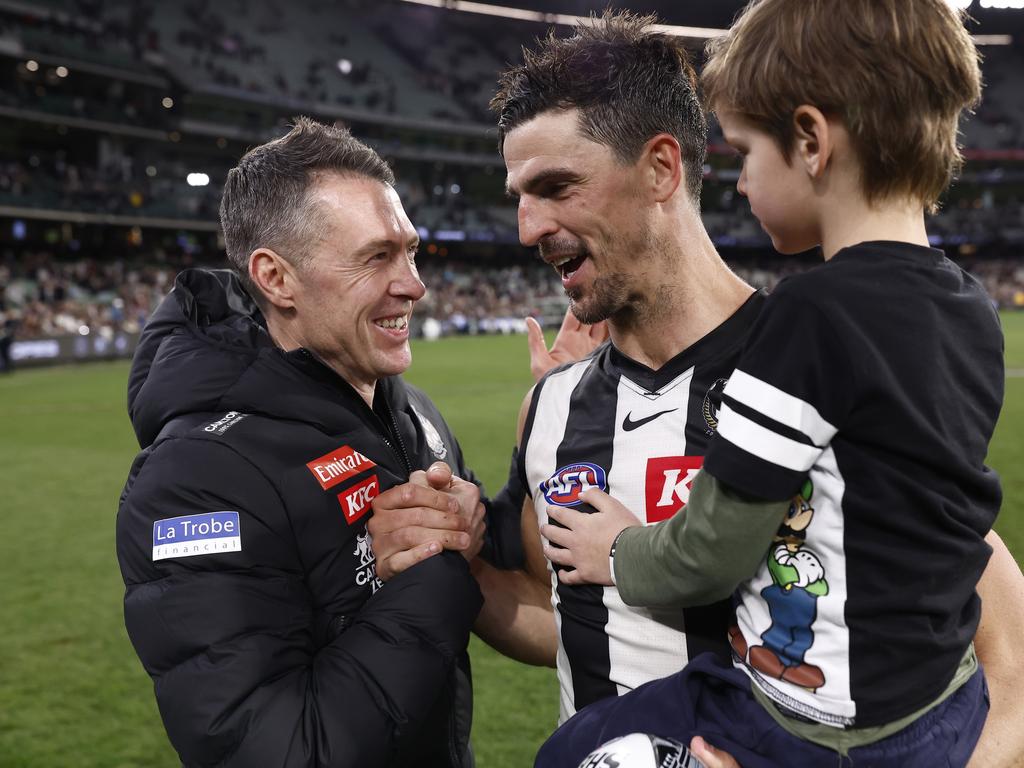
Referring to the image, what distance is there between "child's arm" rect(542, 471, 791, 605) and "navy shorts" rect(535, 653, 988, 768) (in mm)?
166

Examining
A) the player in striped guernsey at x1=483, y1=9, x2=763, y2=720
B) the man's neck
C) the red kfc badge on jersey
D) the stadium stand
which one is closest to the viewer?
the player in striped guernsey at x1=483, y1=9, x2=763, y2=720

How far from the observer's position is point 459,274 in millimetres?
48562

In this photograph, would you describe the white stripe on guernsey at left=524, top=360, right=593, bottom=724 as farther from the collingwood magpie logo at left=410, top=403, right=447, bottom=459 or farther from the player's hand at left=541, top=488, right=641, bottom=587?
the collingwood magpie logo at left=410, top=403, right=447, bottom=459

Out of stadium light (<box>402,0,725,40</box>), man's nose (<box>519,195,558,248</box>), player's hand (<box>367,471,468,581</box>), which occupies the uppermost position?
stadium light (<box>402,0,725,40</box>)

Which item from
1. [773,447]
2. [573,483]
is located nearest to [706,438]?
[573,483]

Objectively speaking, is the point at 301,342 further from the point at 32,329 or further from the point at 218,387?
the point at 32,329

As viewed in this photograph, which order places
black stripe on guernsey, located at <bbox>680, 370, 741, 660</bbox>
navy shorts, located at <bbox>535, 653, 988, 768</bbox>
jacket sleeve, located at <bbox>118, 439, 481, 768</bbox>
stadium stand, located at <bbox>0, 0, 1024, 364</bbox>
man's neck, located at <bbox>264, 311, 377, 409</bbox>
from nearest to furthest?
navy shorts, located at <bbox>535, 653, 988, 768</bbox> → jacket sleeve, located at <bbox>118, 439, 481, 768</bbox> → black stripe on guernsey, located at <bbox>680, 370, 741, 660</bbox> → man's neck, located at <bbox>264, 311, 377, 409</bbox> → stadium stand, located at <bbox>0, 0, 1024, 364</bbox>

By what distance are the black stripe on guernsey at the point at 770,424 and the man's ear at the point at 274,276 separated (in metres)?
1.39

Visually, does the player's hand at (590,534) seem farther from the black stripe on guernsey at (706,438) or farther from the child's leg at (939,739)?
the child's leg at (939,739)

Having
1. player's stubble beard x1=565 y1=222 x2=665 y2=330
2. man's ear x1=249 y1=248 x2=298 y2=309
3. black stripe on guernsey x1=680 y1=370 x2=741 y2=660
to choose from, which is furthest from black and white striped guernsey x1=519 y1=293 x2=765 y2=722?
man's ear x1=249 y1=248 x2=298 y2=309

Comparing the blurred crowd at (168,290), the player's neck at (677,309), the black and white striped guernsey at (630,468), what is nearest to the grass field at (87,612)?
the black and white striped guernsey at (630,468)

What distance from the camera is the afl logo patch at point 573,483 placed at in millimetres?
1948

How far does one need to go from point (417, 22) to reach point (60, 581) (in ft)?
173

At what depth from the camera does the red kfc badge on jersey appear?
203 centimetres
